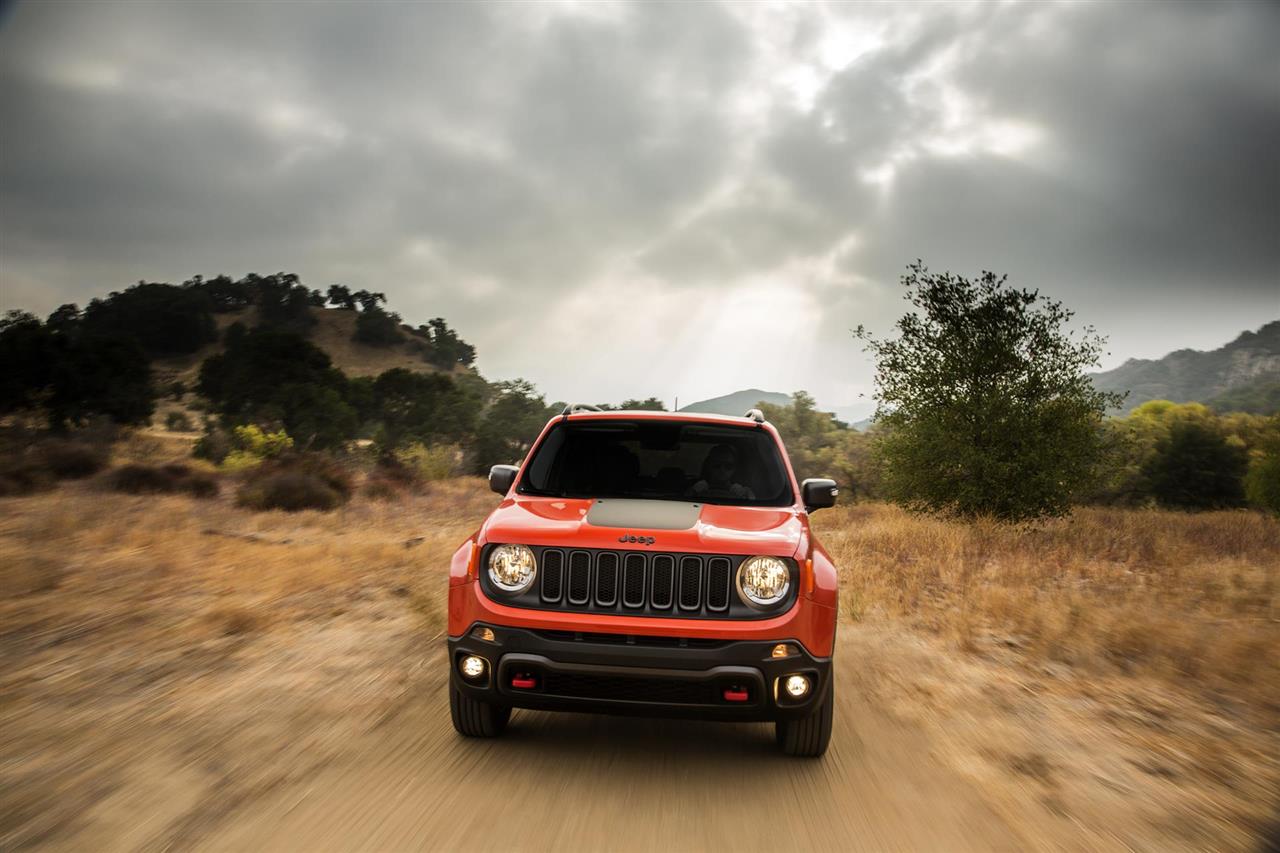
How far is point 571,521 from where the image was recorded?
4281 millimetres

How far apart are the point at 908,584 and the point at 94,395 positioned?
133 feet

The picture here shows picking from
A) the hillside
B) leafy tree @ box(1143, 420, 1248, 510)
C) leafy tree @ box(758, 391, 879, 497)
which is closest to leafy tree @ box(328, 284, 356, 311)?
the hillside

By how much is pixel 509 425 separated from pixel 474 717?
52.5 meters

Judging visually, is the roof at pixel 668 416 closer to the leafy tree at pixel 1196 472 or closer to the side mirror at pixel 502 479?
the side mirror at pixel 502 479

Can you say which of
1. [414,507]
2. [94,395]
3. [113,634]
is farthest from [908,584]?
[94,395]

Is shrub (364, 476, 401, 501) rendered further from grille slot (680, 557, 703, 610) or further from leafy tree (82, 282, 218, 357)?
leafy tree (82, 282, 218, 357)

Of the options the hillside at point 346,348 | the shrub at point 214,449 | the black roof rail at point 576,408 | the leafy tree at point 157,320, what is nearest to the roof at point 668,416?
the black roof rail at point 576,408

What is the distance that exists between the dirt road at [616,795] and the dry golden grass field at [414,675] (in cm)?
17

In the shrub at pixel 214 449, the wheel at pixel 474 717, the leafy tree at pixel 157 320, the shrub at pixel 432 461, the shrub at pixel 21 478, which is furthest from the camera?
the leafy tree at pixel 157 320

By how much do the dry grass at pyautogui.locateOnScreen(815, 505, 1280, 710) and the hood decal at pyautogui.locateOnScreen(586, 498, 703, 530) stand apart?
4208mm

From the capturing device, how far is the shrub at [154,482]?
20.0 metres

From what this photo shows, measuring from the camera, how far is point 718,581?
4012 millimetres

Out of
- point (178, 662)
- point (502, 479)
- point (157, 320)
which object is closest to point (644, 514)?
point (502, 479)

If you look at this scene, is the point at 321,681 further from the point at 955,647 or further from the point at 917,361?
the point at 917,361
